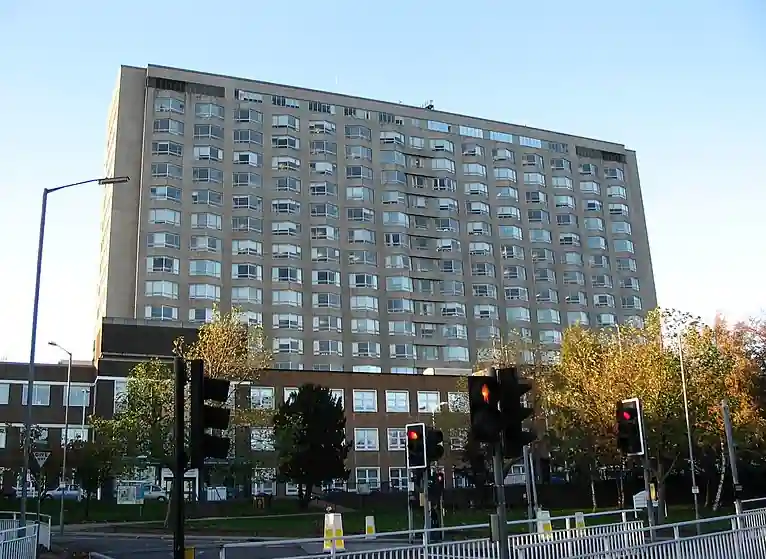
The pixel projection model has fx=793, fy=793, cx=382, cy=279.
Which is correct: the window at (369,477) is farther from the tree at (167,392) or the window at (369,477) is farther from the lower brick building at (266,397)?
the tree at (167,392)

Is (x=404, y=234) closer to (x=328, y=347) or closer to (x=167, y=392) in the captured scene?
(x=328, y=347)

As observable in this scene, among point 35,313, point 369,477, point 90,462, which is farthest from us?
point 369,477

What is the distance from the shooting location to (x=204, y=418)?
33.3 ft

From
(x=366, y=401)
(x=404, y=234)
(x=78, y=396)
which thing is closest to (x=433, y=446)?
(x=366, y=401)

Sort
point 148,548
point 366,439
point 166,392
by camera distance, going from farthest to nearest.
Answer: point 366,439
point 166,392
point 148,548

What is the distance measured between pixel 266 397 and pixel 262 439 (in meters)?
15.7

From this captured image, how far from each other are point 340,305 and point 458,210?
65.5 feet

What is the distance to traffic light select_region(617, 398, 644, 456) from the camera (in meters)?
13.9

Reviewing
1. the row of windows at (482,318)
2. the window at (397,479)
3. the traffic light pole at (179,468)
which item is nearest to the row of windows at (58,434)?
the row of windows at (482,318)

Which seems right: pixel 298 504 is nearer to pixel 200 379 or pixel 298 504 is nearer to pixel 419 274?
pixel 419 274

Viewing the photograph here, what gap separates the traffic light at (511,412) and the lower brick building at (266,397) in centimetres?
4889

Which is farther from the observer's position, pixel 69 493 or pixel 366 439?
pixel 366 439

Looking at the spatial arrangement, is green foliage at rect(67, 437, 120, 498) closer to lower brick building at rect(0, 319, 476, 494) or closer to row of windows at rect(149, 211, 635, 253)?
lower brick building at rect(0, 319, 476, 494)

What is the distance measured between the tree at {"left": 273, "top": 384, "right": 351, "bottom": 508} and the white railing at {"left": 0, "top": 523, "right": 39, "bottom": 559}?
30.7m
